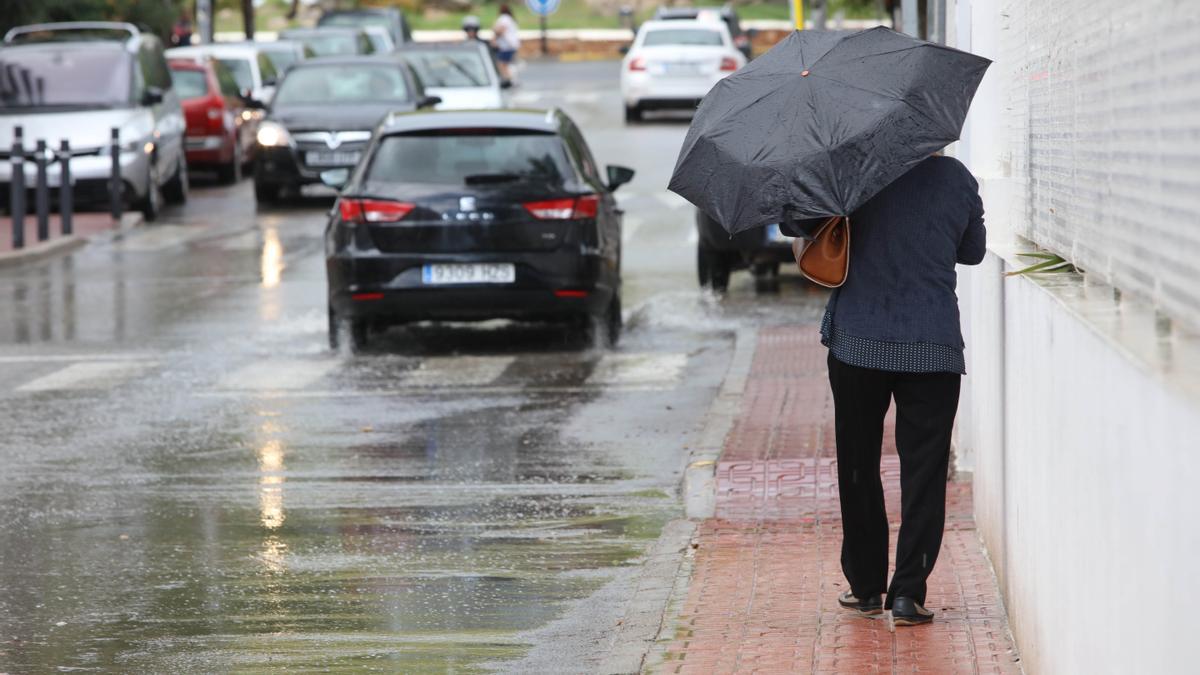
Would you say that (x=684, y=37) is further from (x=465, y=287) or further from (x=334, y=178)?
(x=465, y=287)

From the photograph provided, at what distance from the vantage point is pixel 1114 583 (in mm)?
4016

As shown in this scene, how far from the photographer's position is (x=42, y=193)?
20.7 metres

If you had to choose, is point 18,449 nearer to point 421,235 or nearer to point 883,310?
point 421,235

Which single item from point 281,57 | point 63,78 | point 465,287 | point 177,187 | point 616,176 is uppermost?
point 281,57

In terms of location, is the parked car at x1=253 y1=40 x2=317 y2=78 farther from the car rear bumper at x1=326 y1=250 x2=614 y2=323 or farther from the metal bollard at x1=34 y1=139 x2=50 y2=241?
the car rear bumper at x1=326 y1=250 x2=614 y2=323

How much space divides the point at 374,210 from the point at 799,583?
274 inches

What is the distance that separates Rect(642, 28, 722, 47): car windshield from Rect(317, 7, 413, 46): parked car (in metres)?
13.8

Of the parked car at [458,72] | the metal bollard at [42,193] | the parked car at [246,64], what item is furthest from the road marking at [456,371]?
the parked car at [246,64]

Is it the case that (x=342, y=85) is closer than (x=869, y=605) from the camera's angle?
No

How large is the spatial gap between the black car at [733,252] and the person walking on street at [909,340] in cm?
926

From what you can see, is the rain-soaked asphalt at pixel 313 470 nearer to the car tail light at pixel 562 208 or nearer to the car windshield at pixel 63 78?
the car tail light at pixel 562 208

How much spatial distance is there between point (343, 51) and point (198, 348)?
→ 2604cm

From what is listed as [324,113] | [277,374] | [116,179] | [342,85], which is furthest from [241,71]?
[277,374]

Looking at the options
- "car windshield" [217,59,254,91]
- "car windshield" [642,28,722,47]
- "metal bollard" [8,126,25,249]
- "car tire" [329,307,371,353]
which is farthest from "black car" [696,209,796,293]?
"car windshield" [642,28,722,47]
